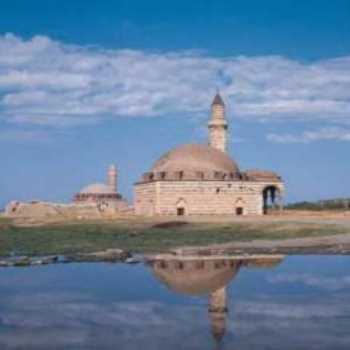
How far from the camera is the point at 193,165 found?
5025 cm

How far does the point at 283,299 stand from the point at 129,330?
4.48 metres

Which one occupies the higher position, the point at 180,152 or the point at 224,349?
the point at 180,152

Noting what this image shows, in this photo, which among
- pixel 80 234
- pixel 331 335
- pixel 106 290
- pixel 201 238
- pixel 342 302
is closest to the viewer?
pixel 331 335

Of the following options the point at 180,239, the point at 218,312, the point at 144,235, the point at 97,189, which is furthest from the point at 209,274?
the point at 97,189

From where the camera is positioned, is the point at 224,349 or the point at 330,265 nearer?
the point at 224,349

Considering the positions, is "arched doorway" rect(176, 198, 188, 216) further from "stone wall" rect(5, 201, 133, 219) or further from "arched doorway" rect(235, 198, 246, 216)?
"stone wall" rect(5, 201, 133, 219)

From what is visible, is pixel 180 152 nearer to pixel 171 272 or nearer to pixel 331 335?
pixel 171 272

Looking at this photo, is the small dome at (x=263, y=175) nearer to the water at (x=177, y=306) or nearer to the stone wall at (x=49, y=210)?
the stone wall at (x=49, y=210)

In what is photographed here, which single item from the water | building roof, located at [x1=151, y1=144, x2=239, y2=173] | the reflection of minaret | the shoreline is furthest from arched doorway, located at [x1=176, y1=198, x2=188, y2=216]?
the reflection of minaret

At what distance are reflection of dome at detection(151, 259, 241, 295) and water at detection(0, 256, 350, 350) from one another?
3 centimetres

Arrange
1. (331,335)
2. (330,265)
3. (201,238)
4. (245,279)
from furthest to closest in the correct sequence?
(201,238), (330,265), (245,279), (331,335)

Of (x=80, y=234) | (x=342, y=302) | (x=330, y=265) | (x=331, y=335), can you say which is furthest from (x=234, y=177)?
(x=331, y=335)

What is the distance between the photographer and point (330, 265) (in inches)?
818

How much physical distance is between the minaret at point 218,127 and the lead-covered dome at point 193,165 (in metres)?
5.34
